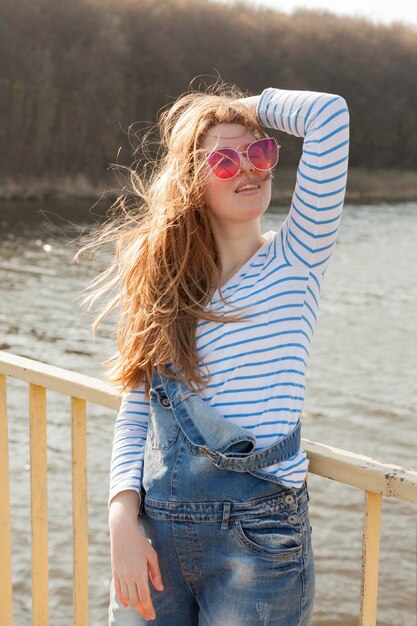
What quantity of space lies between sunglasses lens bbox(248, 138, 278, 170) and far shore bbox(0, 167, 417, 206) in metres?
21.3

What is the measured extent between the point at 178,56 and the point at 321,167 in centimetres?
3723

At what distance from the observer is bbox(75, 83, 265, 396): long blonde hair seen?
1.75 metres

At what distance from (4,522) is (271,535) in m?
0.99

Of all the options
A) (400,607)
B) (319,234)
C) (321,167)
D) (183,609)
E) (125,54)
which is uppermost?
(125,54)

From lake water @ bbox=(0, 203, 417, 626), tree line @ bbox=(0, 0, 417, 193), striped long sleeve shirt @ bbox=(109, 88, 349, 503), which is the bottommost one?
lake water @ bbox=(0, 203, 417, 626)

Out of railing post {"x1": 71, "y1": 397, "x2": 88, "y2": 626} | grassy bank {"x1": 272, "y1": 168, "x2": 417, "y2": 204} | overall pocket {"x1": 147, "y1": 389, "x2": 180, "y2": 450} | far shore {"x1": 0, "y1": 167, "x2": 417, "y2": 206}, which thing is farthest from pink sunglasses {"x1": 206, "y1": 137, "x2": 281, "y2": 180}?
grassy bank {"x1": 272, "y1": 168, "x2": 417, "y2": 204}

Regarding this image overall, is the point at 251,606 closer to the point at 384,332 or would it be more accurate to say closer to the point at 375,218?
the point at 384,332

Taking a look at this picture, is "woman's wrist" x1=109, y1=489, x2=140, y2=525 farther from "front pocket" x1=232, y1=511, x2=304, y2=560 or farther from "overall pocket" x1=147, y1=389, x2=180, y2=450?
"front pocket" x1=232, y1=511, x2=304, y2=560

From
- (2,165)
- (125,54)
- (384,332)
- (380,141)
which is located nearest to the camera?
(384,332)

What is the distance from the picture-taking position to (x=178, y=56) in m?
37.2

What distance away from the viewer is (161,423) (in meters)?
1.66

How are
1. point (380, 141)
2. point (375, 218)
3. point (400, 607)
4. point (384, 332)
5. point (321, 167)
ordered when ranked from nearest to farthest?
point (321, 167)
point (400, 607)
point (384, 332)
point (375, 218)
point (380, 141)

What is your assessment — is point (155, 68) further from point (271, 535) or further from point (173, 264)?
point (271, 535)

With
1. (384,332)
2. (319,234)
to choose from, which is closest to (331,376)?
(384,332)
